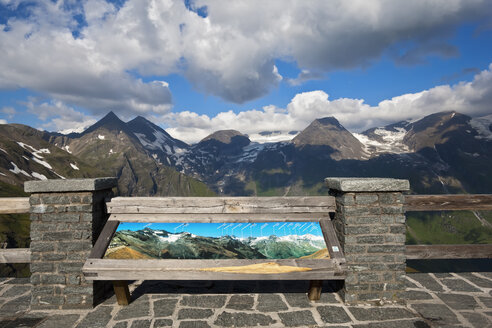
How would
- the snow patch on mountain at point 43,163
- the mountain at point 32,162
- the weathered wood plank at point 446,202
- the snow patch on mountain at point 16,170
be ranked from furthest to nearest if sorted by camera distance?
the snow patch on mountain at point 43,163, the snow patch on mountain at point 16,170, the mountain at point 32,162, the weathered wood plank at point 446,202

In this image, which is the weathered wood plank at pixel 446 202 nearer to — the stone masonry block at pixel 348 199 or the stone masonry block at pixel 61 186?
the stone masonry block at pixel 348 199

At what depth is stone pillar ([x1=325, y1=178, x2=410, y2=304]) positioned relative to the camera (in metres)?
5.51

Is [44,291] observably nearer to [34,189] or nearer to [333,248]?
[34,189]

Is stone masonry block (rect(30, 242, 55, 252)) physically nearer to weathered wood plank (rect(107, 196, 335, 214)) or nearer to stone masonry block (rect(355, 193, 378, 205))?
weathered wood plank (rect(107, 196, 335, 214))

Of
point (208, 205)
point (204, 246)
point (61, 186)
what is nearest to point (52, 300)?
point (61, 186)

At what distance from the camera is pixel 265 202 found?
18.9ft

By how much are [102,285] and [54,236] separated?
1.37 metres

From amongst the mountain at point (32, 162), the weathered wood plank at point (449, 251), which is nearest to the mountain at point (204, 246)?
the weathered wood plank at point (449, 251)

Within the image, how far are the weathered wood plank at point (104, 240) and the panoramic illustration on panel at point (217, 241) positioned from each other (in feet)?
0.40

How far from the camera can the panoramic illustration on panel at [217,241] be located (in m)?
5.45

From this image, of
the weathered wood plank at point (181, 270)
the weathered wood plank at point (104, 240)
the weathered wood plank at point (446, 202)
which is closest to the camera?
the weathered wood plank at point (181, 270)

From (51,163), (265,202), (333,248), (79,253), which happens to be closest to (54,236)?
(79,253)

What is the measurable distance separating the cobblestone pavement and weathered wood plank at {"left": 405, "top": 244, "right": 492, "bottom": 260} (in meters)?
0.65

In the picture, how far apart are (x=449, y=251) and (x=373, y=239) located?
2.38 m
